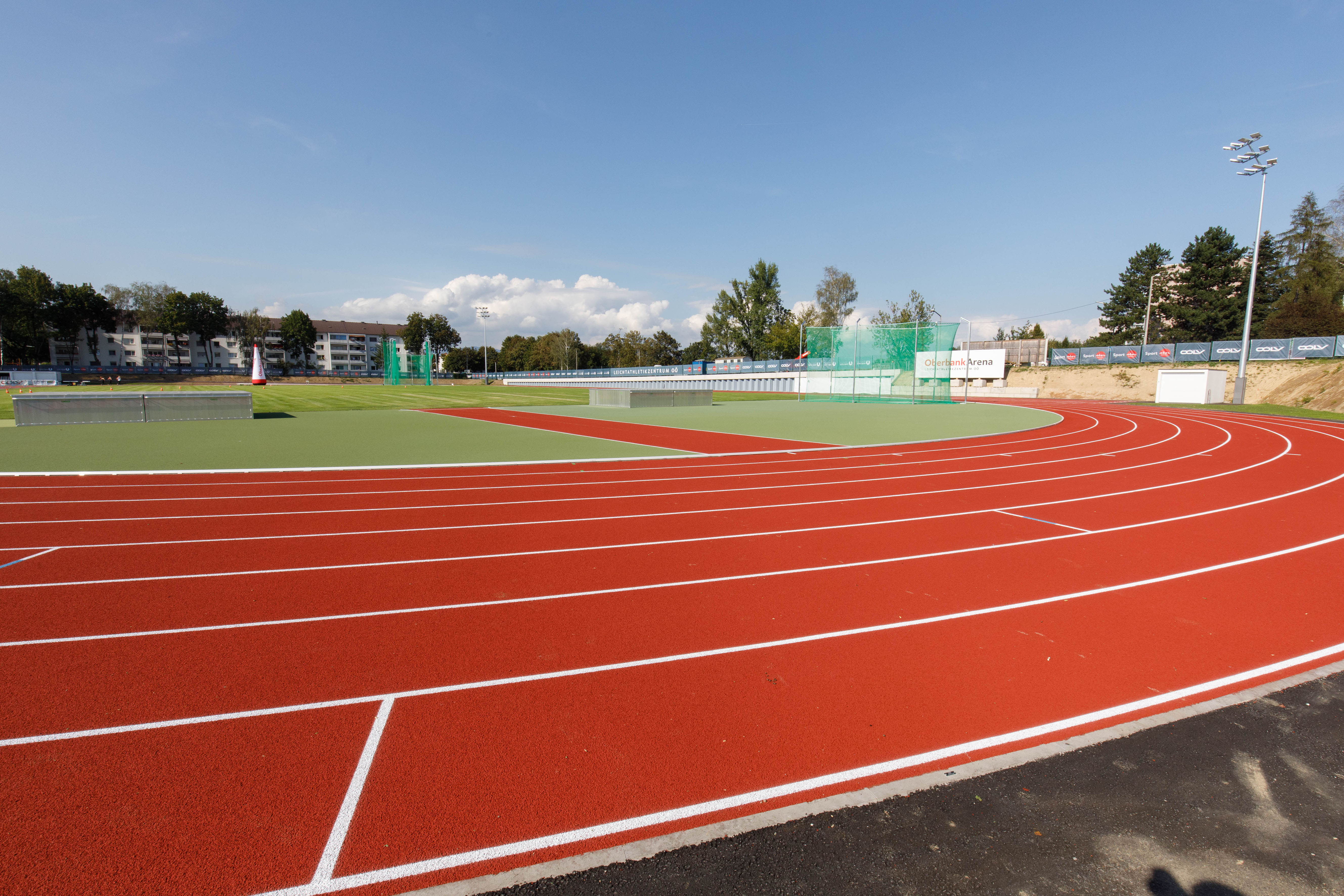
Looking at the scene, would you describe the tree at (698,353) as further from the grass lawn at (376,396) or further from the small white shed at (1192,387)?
the small white shed at (1192,387)

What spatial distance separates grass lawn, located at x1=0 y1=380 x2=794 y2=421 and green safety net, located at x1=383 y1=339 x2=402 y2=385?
1.90 m

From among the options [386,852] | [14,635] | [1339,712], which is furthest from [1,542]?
[1339,712]

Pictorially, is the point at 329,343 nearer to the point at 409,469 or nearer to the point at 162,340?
the point at 162,340

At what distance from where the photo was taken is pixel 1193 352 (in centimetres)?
4006

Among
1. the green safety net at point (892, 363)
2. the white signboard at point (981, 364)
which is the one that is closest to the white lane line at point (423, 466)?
the green safety net at point (892, 363)

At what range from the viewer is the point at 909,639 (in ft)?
14.2

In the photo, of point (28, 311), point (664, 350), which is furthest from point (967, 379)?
point (28, 311)

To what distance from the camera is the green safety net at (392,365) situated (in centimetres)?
6347

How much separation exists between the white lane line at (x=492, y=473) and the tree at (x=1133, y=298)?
6271 cm

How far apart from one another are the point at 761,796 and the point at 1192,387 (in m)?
36.9

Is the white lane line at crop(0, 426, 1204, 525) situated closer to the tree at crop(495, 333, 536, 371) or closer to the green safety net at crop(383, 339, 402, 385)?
the green safety net at crop(383, 339, 402, 385)

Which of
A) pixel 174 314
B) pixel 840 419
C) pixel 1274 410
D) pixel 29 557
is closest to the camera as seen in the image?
pixel 29 557

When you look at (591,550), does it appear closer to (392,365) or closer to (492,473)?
(492,473)

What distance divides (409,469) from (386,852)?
9654 millimetres
